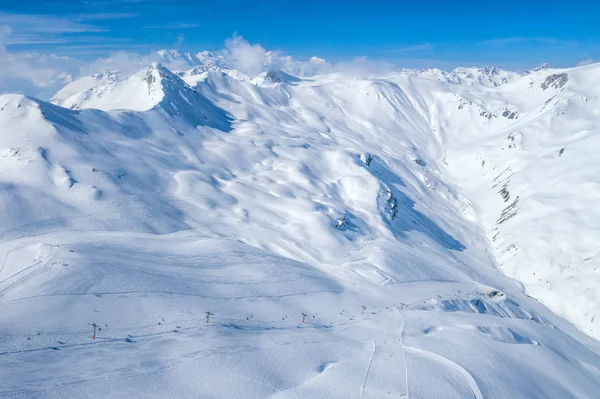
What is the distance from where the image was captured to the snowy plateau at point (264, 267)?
33.6 metres

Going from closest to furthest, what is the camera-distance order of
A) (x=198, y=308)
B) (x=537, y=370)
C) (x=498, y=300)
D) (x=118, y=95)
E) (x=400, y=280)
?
(x=537, y=370) → (x=198, y=308) → (x=400, y=280) → (x=498, y=300) → (x=118, y=95)

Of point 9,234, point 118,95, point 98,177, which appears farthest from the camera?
point 118,95

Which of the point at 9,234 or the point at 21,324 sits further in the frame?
the point at 9,234

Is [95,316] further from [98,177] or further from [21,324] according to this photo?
[98,177]

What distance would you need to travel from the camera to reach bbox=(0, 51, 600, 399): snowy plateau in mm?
33594

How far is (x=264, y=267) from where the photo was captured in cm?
6419

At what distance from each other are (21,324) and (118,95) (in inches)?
7354

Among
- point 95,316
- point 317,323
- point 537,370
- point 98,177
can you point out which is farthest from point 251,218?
point 537,370

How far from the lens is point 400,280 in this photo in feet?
249

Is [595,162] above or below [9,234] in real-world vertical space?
above

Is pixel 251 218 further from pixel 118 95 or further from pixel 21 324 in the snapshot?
pixel 118 95

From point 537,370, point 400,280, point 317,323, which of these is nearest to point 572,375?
point 537,370

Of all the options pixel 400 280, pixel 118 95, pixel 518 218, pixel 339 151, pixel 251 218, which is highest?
pixel 118 95

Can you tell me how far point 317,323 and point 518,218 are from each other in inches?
5143
